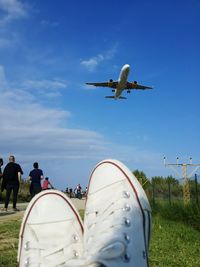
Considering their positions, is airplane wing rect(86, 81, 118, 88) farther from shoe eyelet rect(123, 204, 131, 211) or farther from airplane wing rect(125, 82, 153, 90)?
shoe eyelet rect(123, 204, 131, 211)

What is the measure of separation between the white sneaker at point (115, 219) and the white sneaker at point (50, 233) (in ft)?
0.40

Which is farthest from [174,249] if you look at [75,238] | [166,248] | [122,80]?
[122,80]

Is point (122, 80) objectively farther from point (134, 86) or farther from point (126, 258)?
point (126, 258)

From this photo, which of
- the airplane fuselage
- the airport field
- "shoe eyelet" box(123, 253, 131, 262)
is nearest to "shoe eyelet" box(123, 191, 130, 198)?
"shoe eyelet" box(123, 253, 131, 262)

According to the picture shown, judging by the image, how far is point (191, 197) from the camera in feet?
35.2

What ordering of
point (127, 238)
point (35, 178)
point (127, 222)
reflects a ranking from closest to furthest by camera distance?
point (127, 238)
point (127, 222)
point (35, 178)

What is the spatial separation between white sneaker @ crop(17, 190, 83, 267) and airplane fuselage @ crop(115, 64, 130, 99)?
3106cm

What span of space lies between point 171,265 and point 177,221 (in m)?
5.36

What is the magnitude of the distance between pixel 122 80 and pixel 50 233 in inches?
1329

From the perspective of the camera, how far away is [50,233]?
285cm

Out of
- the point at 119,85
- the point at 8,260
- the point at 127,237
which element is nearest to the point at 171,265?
the point at 8,260

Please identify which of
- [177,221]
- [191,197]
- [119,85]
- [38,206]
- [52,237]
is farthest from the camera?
[119,85]

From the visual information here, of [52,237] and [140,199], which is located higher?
[140,199]

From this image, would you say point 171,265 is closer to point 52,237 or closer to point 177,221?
point 52,237
